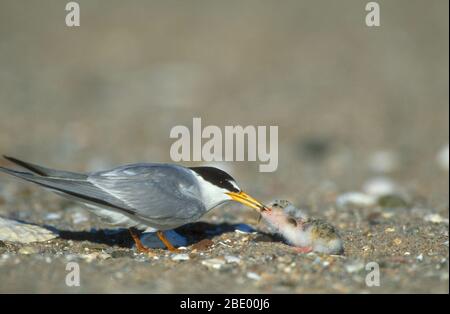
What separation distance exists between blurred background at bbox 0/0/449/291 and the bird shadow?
1.19 metres

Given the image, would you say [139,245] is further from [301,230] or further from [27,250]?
[301,230]

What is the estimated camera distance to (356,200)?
7.07 metres

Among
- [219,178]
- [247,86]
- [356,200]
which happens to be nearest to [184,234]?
[219,178]

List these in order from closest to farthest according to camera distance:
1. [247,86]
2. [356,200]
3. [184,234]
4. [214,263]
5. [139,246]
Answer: [214,263] < [139,246] < [184,234] < [356,200] < [247,86]

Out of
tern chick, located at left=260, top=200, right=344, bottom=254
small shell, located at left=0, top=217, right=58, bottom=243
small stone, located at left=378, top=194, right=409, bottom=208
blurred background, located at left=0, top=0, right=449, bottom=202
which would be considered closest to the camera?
tern chick, located at left=260, top=200, right=344, bottom=254

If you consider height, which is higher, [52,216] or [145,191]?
[145,191]

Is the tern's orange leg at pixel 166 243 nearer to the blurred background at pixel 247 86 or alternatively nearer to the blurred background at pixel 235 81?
the blurred background at pixel 247 86

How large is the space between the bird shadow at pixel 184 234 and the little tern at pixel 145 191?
359mm

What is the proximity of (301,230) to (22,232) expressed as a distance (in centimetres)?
199

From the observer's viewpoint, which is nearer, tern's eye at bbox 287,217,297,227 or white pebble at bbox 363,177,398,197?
tern's eye at bbox 287,217,297,227

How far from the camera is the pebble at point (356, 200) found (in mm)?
6996

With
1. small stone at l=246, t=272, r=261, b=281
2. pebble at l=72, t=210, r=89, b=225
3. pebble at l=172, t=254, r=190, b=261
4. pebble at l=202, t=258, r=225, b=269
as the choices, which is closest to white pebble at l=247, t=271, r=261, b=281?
small stone at l=246, t=272, r=261, b=281

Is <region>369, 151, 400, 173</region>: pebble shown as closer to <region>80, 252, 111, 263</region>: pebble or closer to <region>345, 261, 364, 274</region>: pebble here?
<region>345, 261, 364, 274</region>: pebble

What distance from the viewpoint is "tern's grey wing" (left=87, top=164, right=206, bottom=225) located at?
193 inches
